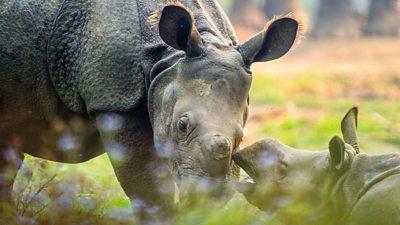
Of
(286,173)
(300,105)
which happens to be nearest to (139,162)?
(286,173)

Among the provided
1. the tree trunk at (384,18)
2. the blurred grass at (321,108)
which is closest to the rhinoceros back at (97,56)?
the blurred grass at (321,108)

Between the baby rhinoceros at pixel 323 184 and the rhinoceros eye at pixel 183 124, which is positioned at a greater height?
the rhinoceros eye at pixel 183 124

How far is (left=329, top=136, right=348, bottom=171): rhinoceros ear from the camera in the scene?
5.00 metres

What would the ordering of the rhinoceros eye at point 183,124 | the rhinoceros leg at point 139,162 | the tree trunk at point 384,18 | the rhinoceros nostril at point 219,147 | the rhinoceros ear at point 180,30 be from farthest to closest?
the tree trunk at point 384,18 < the rhinoceros leg at point 139,162 < the rhinoceros ear at point 180,30 < the rhinoceros eye at point 183,124 < the rhinoceros nostril at point 219,147

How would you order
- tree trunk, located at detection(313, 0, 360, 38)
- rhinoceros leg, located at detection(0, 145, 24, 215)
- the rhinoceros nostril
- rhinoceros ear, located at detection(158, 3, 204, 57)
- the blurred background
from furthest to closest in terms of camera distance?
tree trunk, located at detection(313, 0, 360, 38) → rhinoceros leg, located at detection(0, 145, 24, 215) → the blurred background → rhinoceros ear, located at detection(158, 3, 204, 57) → the rhinoceros nostril

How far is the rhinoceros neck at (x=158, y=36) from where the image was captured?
540 centimetres

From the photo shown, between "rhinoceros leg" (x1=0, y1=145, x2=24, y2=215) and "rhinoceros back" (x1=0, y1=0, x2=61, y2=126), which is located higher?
"rhinoceros back" (x1=0, y1=0, x2=61, y2=126)

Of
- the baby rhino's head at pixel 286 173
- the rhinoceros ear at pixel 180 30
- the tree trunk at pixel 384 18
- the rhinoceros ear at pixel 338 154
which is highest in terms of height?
the rhinoceros ear at pixel 180 30

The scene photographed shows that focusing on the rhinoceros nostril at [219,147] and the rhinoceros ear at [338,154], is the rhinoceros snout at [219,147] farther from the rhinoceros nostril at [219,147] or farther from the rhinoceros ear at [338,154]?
the rhinoceros ear at [338,154]

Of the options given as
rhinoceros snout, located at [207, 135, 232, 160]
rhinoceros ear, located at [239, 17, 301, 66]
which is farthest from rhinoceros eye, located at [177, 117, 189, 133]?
rhinoceros ear, located at [239, 17, 301, 66]

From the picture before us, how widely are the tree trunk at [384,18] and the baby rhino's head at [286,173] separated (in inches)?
690

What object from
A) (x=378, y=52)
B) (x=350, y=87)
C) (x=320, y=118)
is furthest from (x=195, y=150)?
(x=378, y=52)

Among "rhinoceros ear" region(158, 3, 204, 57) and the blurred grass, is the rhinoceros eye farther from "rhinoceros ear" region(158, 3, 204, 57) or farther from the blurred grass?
the blurred grass

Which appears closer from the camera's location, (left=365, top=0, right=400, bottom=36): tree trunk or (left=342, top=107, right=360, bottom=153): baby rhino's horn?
(left=342, top=107, right=360, bottom=153): baby rhino's horn
